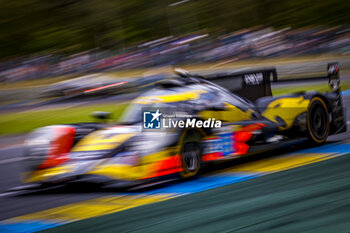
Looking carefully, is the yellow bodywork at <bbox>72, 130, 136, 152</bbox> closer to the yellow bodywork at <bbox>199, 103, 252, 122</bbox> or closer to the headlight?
the headlight

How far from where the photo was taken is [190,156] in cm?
526

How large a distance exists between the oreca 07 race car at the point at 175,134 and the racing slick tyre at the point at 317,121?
191 mm

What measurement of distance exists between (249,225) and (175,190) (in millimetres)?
1624

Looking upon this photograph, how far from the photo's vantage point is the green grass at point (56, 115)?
648cm

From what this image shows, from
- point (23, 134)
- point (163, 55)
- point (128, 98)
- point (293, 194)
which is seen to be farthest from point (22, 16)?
point (293, 194)

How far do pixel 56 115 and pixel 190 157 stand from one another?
514cm

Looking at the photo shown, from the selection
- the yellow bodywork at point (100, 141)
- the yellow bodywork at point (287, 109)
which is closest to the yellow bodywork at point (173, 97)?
the yellow bodywork at point (100, 141)

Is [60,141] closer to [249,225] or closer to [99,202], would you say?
[99,202]

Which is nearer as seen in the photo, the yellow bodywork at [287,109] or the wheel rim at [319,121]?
the yellow bodywork at [287,109]

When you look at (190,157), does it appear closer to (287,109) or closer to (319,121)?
(287,109)

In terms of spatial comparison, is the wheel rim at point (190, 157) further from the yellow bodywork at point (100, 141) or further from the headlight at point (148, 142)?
the yellow bodywork at point (100, 141)

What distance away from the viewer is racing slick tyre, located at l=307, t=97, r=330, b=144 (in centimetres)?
650

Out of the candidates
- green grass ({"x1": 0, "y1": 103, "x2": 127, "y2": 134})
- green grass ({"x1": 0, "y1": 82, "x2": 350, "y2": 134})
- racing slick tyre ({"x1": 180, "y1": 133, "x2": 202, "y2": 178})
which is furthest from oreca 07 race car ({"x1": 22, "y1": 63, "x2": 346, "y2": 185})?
green grass ({"x1": 0, "y1": 103, "x2": 127, "y2": 134})

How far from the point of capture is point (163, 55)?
23.6m
